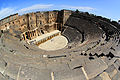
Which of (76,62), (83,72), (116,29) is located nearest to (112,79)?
(83,72)

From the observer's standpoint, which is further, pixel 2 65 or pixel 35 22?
pixel 35 22

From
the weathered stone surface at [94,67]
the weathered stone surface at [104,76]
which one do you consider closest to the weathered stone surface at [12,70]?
the weathered stone surface at [94,67]

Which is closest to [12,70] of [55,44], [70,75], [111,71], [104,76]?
[70,75]

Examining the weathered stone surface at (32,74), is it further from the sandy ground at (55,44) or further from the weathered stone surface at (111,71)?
the sandy ground at (55,44)

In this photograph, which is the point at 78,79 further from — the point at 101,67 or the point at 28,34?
the point at 28,34

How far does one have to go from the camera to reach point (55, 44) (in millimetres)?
31438

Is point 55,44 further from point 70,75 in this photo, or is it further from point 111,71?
point 111,71

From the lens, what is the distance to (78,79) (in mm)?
11914

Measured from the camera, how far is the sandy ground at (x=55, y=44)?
29.7 meters

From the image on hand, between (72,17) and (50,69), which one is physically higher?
(72,17)

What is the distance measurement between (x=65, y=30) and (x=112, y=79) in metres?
26.6

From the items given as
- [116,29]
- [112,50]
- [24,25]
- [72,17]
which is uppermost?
[72,17]

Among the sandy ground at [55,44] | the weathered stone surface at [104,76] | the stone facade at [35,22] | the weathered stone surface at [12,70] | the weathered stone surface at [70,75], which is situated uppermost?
the stone facade at [35,22]

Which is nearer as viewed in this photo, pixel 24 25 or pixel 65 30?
pixel 24 25
